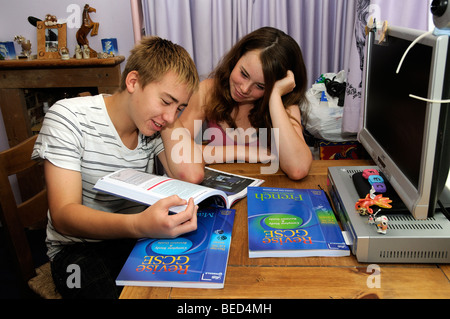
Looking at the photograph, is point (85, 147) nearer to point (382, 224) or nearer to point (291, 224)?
point (291, 224)

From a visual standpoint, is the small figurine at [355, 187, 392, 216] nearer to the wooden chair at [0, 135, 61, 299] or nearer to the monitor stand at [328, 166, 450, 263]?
the monitor stand at [328, 166, 450, 263]

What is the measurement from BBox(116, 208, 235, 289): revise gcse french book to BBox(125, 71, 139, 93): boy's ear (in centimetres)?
44

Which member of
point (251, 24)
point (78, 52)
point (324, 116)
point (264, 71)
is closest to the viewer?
point (264, 71)

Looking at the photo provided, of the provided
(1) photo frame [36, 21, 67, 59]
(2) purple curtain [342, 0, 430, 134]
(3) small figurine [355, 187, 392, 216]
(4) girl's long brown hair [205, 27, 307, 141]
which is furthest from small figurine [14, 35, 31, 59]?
(3) small figurine [355, 187, 392, 216]

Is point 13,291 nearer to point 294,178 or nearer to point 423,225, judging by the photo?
point 294,178

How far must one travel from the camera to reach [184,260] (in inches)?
30.7

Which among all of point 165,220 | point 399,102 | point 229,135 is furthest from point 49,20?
point 399,102

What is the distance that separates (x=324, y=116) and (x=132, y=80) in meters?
1.06

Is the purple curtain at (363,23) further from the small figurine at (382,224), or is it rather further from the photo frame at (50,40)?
the photo frame at (50,40)

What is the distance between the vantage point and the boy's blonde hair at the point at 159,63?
1077 millimetres

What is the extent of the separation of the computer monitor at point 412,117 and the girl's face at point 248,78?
1.53 ft
